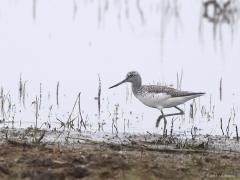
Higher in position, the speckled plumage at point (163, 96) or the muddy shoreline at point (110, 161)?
the speckled plumage at point (163, 96)

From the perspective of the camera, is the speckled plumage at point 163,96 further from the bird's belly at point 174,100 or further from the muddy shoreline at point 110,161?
the muddy shoreline at point 110,161

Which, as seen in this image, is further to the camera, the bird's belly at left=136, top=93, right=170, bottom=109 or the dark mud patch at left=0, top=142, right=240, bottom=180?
the bird's belly at left=136, top=93, right=170, bottom=109

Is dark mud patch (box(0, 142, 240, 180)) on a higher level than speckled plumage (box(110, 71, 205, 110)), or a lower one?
lower

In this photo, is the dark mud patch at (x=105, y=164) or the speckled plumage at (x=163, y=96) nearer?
the dark mud patch at (x=105, y=164)

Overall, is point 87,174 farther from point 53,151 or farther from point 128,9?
point 128,9

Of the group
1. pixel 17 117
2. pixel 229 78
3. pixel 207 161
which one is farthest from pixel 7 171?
pixel 229 78

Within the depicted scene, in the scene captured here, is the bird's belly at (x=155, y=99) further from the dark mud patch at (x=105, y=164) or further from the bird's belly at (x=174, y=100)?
the dark mud patch at (x=105, y=164)

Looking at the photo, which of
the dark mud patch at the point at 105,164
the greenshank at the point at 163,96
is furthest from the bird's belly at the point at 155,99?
the dark mud patch at the point at 105,164

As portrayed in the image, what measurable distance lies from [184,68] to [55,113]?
3.37 m

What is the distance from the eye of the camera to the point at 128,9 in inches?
650

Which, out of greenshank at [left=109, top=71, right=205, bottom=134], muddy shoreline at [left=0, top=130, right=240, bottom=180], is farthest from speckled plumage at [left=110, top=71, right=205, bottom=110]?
muddy shoreline at [left=0, top=130, right=240, bottom=180]

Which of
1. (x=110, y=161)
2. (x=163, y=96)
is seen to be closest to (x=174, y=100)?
(x=163, y=96)

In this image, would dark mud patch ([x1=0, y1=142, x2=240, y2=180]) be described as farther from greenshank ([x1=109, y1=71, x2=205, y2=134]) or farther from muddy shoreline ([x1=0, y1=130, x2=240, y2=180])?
greenshank ([x1=109, y1=71, x2=205, y2=134])

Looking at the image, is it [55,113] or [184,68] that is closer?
[55,113]
